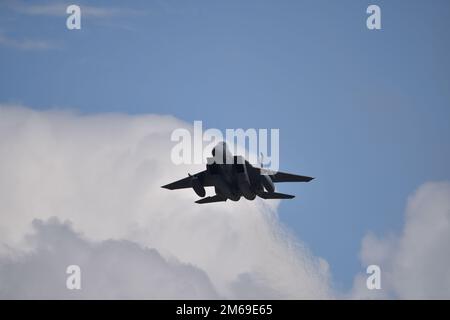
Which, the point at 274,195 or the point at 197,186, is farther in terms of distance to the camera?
the point at 197,186

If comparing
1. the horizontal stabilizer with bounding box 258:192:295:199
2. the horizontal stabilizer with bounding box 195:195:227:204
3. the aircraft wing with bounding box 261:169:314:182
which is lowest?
the horizontal stabilizer with bounding box 258:192:295:199

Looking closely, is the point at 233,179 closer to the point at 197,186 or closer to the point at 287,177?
the point at 197,186

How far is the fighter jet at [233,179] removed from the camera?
3337 inches

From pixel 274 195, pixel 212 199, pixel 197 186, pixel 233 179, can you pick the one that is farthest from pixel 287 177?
pixel 197 186

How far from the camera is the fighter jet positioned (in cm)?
8475

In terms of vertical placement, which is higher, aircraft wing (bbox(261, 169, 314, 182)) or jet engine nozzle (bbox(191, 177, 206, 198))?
aircraft wing (bbox(261, 169, 314, 182))

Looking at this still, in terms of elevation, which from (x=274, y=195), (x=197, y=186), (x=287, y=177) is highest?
(x=287, y=177)

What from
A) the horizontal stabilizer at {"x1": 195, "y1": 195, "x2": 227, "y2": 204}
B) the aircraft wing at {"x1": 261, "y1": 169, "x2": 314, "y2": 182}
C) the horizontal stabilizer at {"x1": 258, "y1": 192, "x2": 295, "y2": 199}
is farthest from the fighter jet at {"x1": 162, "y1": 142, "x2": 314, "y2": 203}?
the aircraft wing at {"x1": 261, "y1": 169, "x2": 314, "y2": 182}

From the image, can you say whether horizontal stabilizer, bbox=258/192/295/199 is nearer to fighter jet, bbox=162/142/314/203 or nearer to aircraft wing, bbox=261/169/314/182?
fighter jet, bbox=162/142/314/203

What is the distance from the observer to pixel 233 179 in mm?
86438

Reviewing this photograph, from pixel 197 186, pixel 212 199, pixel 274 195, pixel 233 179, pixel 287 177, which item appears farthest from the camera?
pixel 287 177

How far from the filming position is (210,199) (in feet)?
302
